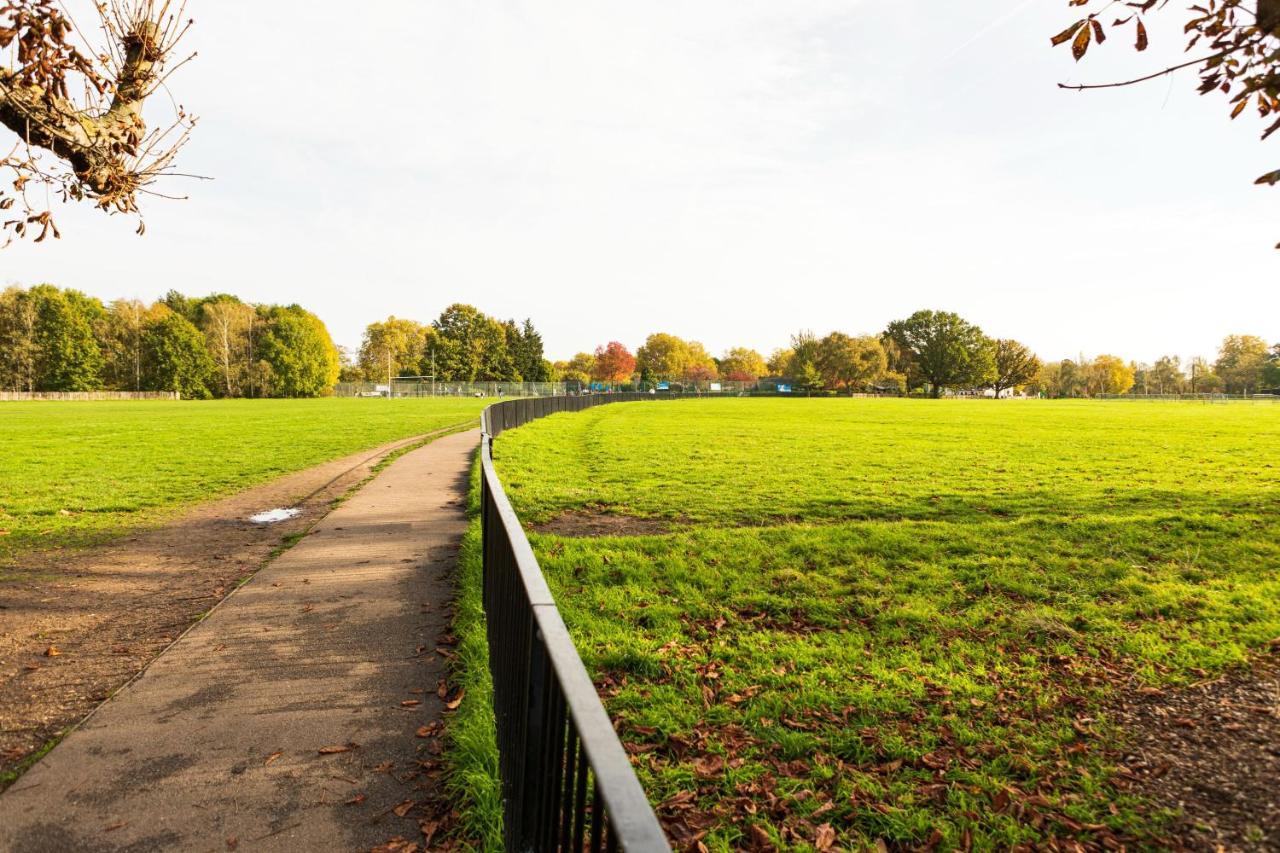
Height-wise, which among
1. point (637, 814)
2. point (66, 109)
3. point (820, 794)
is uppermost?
point (66, 109)

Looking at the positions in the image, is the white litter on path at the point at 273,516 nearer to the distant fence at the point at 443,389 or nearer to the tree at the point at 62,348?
the distant fence at the point at 443,389

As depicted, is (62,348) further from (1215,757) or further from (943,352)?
(943,352)

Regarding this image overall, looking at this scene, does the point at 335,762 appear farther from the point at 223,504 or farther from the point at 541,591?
the point at 223,504

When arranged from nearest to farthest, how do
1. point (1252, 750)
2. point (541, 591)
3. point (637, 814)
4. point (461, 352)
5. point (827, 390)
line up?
point (637, 814) < point (541, 591) < point (1252, 750) < point (827, 390) < point (461, 352)

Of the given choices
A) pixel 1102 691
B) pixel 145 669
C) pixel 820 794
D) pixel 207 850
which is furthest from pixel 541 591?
pixel 1102 691

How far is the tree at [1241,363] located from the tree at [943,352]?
54.4 metres

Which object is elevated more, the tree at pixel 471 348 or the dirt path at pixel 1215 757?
the tree at pixel 471 348

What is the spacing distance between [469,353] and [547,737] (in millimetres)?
113392

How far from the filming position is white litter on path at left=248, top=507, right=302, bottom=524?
937 cm

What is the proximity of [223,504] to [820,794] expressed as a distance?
1031 centimetres

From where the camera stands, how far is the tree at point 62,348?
251ft

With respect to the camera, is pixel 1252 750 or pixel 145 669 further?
pixel 145 669

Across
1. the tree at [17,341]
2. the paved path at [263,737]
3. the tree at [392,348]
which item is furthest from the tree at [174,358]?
the paved path at [263,737]

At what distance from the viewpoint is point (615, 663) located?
472 cm
